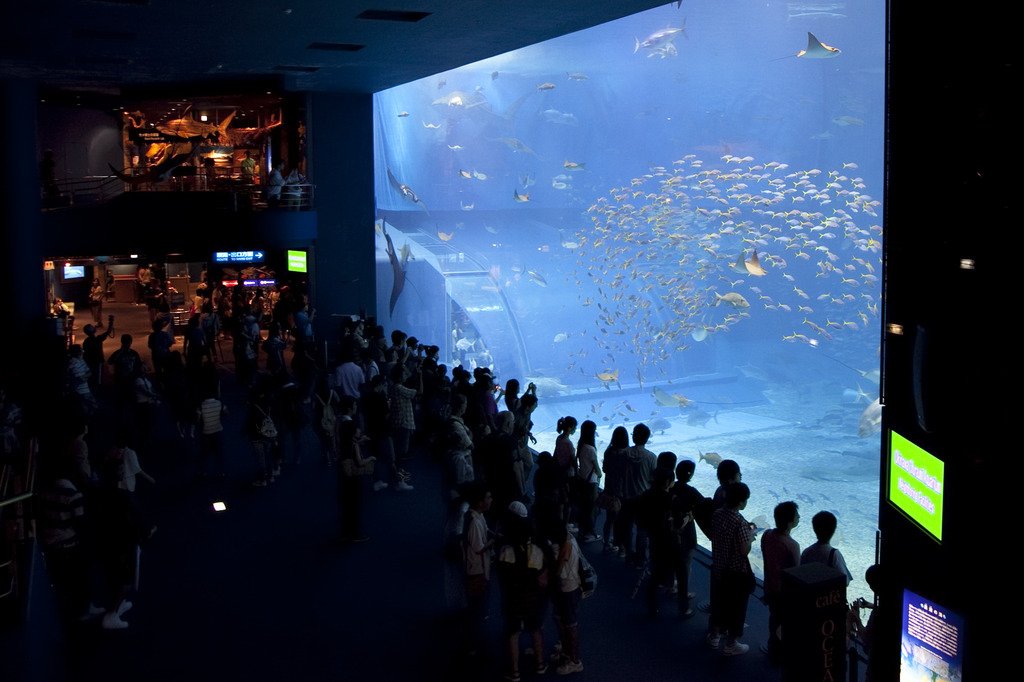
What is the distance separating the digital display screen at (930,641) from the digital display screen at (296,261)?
15950 mm

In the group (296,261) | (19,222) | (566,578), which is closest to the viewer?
(566,578)

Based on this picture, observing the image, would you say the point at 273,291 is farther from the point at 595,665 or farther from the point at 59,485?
the point at 595,665

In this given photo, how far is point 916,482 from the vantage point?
4.75 metres

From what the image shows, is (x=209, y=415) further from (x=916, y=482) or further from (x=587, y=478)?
(x=916, y=482)

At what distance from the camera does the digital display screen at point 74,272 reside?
23781 millimetres

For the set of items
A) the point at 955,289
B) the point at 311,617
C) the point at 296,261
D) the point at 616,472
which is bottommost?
the point at 311,617

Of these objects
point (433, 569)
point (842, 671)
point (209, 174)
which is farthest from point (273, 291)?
point (842, 671)

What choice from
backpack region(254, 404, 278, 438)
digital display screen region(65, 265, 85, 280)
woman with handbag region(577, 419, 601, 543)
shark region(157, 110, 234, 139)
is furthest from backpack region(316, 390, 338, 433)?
digital display screen region(65, 265, 85, 280)

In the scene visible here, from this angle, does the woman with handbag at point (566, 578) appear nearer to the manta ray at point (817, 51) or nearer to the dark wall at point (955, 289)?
the dark wall at point (955, 289)

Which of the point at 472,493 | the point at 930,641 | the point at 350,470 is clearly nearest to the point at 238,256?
the point at 350,470

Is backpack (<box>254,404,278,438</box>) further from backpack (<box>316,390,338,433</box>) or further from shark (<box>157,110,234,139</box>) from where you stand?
shark (<box>157,110,234,139</box>)

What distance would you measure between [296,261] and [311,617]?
13.2 meters

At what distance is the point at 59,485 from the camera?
622 cm

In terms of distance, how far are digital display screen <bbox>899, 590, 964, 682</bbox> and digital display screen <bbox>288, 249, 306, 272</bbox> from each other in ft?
52.3
